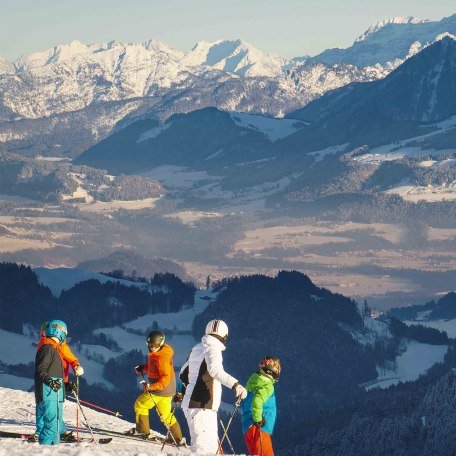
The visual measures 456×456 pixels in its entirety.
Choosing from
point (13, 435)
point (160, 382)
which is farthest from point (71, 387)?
point (13, 435)

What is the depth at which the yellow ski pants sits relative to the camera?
58844mm

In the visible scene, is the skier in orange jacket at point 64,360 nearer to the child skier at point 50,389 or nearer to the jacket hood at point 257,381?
the child skier at point 50,389

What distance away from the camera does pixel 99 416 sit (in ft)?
282

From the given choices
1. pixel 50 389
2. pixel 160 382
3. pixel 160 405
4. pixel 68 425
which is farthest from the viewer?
pixel 68 425

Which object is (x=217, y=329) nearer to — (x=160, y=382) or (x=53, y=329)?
(x=160, y=382)

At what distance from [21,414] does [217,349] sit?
25993 mm

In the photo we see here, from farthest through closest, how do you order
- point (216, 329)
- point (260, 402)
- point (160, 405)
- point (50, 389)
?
point (160, 405), point (260, 402), point (50, 389), point (216, 329)

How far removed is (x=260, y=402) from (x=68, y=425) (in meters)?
18.2

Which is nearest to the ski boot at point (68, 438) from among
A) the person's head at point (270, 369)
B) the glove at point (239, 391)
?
the person's head at point (270, 369)

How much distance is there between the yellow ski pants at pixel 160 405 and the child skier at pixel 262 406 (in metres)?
3.17

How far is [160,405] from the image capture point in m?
59.2

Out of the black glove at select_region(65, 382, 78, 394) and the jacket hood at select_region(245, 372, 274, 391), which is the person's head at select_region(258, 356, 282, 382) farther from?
the black glove at select_region(65, 382, 78, 394)

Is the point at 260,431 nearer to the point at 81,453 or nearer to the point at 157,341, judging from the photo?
the point at 157,341

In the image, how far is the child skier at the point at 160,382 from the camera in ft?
192
